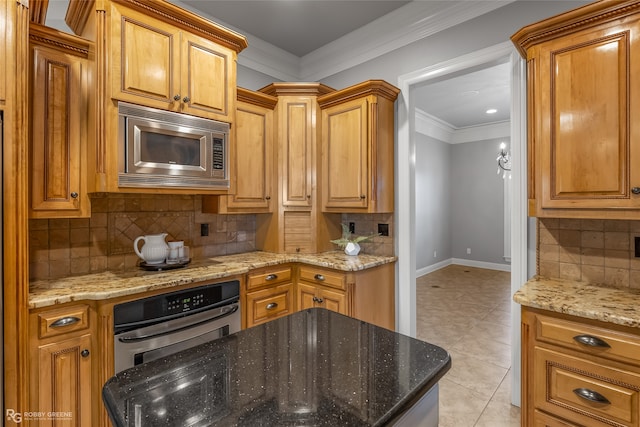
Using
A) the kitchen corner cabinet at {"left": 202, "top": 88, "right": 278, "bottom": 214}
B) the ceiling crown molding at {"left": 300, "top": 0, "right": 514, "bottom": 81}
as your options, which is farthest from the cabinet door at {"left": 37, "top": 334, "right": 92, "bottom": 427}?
the ceiling crown molding at {"left": 300, "top": 0, "right": 514, "bottom": 81}

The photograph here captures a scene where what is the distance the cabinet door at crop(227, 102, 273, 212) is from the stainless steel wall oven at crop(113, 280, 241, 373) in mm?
858

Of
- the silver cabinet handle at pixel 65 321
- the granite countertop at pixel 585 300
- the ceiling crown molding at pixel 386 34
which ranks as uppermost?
the ceiling crown molding at pixel 386 34

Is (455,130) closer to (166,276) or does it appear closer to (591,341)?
(591,341)

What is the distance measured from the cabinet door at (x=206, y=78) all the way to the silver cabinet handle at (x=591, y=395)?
267cm

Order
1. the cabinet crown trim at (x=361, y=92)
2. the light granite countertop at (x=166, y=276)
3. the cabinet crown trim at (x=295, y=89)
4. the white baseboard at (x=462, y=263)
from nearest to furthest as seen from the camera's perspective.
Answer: the light granite countertop at (x=166, y=276)
the cabinet crown trim at (x=361, y=92)
the cabinet crown trim at (x=295, y=89)
the white baseboard at (x=462, y=263)

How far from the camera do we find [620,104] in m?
1.59

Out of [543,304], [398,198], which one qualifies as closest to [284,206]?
[398,198]

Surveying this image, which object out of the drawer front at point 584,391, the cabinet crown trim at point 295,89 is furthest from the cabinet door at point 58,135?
the drawer front at point 584,391

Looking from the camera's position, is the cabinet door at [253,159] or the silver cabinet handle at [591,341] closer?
the silver cabinet handle at [591,341]

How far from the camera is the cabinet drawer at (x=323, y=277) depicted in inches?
102

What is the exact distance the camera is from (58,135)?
1.93 m

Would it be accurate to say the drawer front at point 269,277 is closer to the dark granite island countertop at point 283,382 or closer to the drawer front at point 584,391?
the dark granite island countertop at point 283,382

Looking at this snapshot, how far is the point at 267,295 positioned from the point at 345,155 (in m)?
1.41

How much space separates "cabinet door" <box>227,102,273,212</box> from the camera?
2.84 meters
